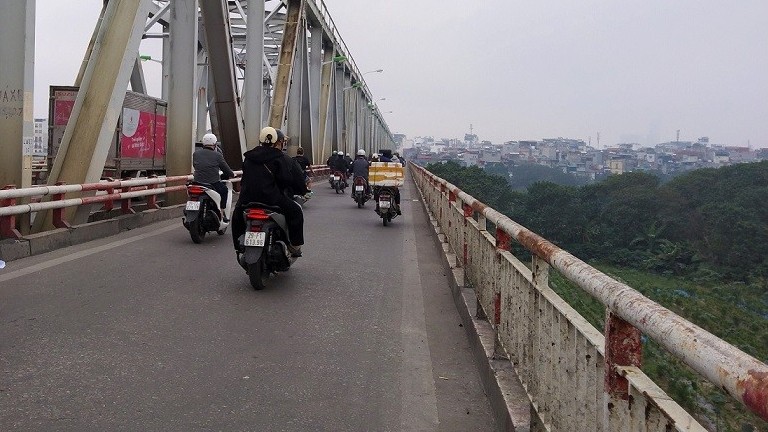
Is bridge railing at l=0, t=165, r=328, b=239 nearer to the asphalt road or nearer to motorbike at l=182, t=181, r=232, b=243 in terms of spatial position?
the asphalt road

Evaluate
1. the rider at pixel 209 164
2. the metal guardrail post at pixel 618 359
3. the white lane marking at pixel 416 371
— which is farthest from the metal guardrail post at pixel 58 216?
the metal guardrail post at pixel 618 359

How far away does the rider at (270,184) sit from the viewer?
7328 millimetres

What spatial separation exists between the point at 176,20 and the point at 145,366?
1136 cm

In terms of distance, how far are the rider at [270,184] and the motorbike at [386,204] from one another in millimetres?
6621

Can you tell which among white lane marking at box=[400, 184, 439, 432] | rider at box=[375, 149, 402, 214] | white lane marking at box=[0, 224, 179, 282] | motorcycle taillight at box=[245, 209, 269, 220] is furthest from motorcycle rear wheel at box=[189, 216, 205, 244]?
rider at box=[375, 149, 402, 214]

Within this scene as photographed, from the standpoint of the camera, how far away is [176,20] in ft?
47.3

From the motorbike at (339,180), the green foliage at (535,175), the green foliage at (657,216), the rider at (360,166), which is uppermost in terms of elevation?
the green foliage at (535,175)

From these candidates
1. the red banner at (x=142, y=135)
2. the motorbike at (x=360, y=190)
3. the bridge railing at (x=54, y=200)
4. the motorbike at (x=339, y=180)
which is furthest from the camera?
the motorbike at (x=339, y=180)

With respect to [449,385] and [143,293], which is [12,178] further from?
[449,385]

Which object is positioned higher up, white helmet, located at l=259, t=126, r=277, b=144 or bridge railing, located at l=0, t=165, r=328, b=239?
white helmet, located at l=259, t=126, r=277, b=144

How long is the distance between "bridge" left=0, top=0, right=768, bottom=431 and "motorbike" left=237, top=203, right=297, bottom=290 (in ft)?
0.73

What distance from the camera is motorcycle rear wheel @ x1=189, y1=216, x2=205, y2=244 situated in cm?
1014

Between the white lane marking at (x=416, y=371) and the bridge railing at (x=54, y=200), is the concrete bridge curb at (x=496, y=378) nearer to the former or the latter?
the white lane marking at (x=416, y=371)

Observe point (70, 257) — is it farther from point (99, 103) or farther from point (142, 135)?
point (142, 135)
